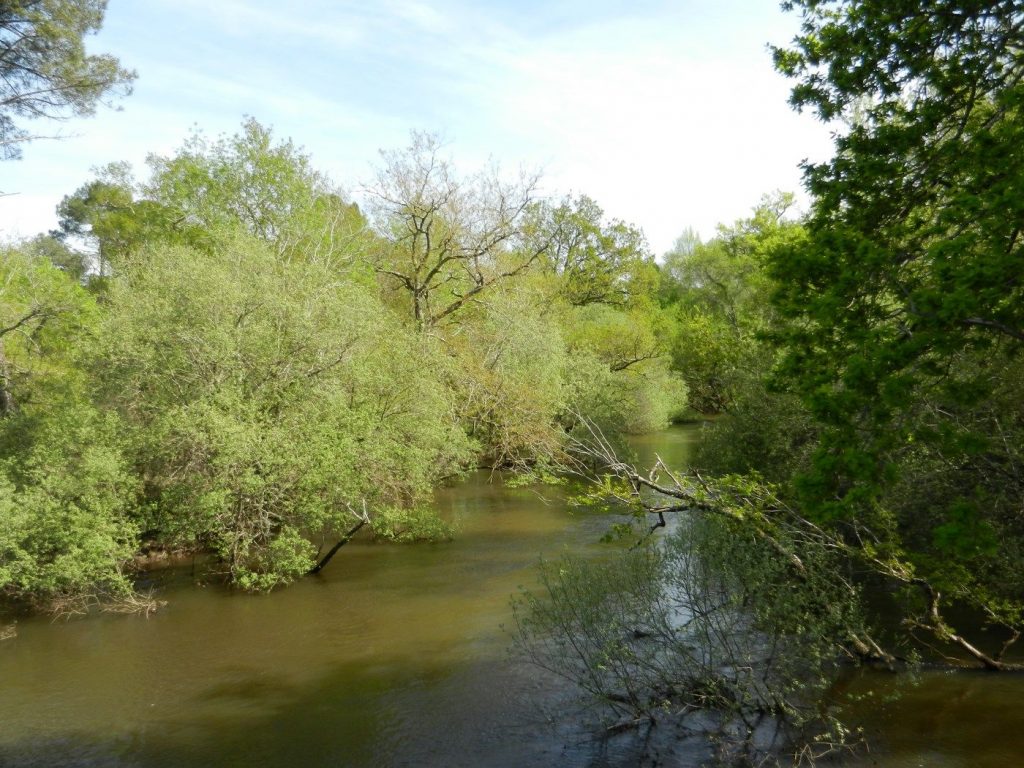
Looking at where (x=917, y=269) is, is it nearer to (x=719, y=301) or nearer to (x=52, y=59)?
(x=52, y=59)

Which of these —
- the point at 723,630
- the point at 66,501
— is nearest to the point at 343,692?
the point at 723,630

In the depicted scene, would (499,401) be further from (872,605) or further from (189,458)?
(872,605)

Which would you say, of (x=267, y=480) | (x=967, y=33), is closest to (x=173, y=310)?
(x=267, y=480)

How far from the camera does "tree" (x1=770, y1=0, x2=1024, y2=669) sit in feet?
21.9

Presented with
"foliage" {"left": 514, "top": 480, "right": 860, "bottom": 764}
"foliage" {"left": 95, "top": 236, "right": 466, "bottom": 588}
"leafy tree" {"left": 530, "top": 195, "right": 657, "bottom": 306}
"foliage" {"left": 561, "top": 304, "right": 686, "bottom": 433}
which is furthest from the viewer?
"leafy tree" {"left": 530, "top": 195, "right": 657, "bottom": 306}

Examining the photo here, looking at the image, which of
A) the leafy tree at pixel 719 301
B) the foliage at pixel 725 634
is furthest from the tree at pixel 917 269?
the leafy tree at pixel 719 301

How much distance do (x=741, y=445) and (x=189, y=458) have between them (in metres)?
11.9

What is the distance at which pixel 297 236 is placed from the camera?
2553 cm

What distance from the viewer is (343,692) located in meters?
11.2

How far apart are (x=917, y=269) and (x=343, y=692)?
371 inches

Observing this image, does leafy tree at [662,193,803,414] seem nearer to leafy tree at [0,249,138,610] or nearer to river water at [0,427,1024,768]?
river water at [0,427,1024,768]

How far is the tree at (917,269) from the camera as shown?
667 centimetres

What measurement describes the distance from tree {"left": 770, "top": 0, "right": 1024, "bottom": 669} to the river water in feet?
4.20

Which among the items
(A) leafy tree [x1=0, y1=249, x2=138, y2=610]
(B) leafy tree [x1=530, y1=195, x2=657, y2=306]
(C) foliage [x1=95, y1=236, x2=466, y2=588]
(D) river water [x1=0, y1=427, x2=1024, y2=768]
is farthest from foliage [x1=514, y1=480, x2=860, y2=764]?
(B) leafy tree [x1=530, y1=195, x2=657, y2=306]
